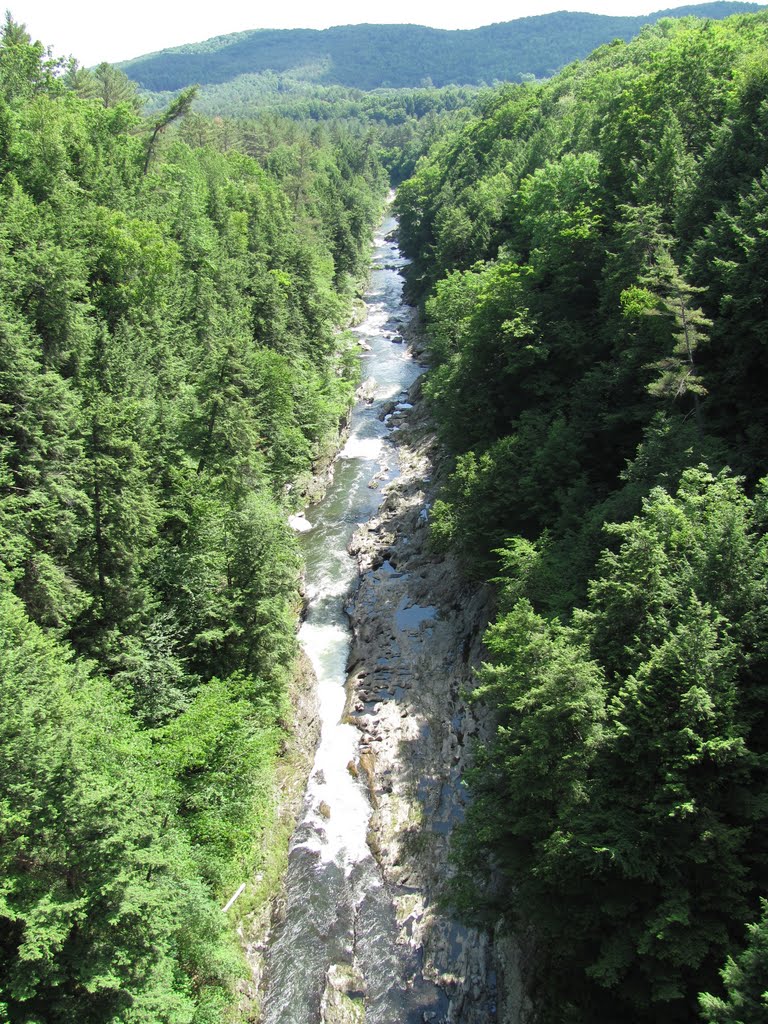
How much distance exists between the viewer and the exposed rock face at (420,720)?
67.5 feet

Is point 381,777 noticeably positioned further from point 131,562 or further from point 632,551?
point 632,551

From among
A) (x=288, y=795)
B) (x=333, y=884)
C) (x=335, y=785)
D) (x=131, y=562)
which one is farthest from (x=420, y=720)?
(x=131, y=562)

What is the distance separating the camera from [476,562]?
32969 mm

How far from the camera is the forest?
47.9 feet

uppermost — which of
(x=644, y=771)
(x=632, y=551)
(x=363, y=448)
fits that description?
(x=632, y=551)

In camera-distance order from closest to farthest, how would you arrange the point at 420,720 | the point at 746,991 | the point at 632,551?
the point at 746,991, the point at 632,551, the point at 420,720

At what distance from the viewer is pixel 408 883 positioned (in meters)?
23.7

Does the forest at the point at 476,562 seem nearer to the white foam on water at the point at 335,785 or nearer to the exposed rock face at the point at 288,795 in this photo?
the exposed rock face at the point at 288,795

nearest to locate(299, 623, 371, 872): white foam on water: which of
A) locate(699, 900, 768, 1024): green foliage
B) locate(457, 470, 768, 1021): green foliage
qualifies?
locate(457, 470, 768, 1021): green foliage

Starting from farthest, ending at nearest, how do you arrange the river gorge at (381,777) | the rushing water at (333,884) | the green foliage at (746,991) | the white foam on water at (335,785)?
the white foam on water at (335,785) → the river gorge at (381,777) → the rushing water at (333,884) → the green foliage at (746,991)

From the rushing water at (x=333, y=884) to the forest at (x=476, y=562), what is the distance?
180 cm

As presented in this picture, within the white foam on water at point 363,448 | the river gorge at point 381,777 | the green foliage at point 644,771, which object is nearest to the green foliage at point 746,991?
the green foliage at point 644,771

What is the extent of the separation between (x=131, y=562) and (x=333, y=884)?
14317 mm

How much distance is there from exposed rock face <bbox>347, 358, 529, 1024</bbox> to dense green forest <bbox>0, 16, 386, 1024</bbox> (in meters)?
4.78
